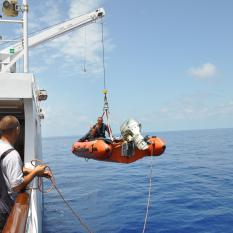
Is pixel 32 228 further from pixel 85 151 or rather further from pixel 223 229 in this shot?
pixel 223 229

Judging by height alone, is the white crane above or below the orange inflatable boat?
above

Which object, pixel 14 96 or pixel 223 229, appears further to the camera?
pixel 223 229

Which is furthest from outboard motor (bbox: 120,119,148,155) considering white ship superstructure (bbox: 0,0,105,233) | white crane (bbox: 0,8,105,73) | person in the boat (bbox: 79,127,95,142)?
white crane (bbox: 0,8,105,73)

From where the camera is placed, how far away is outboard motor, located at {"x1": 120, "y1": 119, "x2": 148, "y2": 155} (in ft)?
25.0

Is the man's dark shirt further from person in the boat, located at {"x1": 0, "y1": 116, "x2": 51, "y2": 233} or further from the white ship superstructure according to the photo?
person in the boat, located at {"x1": 0, "y1": 116, "x2": 51, "y2": 233}

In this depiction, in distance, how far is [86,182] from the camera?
19734 mm

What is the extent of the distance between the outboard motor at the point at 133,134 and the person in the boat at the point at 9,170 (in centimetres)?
460

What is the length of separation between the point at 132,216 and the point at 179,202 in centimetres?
274

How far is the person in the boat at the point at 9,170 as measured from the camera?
2828mm

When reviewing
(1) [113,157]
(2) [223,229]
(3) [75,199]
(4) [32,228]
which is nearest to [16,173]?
(4) [32,228]

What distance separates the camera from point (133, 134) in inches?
305

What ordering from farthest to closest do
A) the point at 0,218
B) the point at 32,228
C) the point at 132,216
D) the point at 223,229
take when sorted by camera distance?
1. the point at 132,216
2. the point at 223,229
3. the point at 32,228
4. the point at 0,218

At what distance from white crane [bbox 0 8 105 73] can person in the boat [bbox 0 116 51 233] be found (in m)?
8.10

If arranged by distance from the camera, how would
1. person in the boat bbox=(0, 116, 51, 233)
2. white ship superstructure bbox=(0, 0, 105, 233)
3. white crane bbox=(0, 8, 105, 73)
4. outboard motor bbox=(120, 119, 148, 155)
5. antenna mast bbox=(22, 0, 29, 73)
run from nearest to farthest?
person in the boat bbox=(0, 116, 51, 233), white ship superstructure bbox=(0, 0, 105, 233), antenna mast bbox=(22, 0, 29, 73), outboard motor bbox=(120, 119, 148, 155), white crane bbox=(0, 8, 105, 73)
